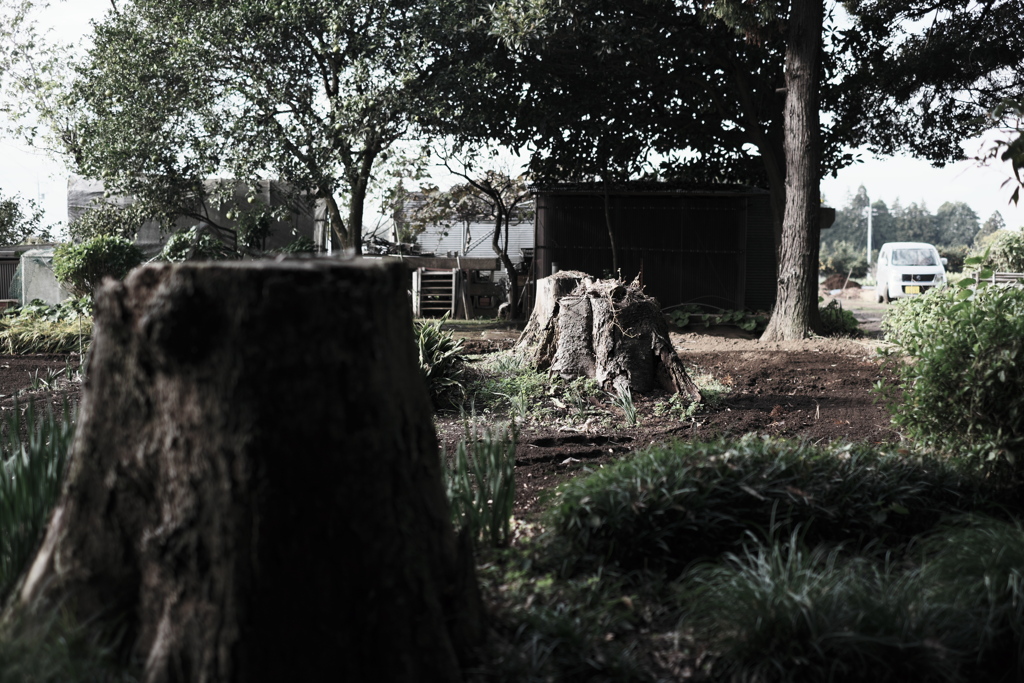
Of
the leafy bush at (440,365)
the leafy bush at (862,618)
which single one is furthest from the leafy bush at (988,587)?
the leafy bush at (440,365)

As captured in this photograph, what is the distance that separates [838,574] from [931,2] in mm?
14541

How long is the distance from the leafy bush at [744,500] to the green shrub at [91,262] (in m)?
10.4

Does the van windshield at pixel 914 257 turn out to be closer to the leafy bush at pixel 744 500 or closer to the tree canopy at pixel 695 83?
the tree canopy at pixel 695 83

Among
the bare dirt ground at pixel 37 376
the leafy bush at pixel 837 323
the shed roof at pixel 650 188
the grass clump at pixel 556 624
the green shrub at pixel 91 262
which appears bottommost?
the grass clump at pixel 556 624

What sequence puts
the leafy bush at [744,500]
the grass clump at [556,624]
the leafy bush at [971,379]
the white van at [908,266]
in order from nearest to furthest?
1. the grass clump at [556,624]
2. the leafy bush at [744,500]
3. the leafy bush at [971,379]
4. the white van at [908,266]

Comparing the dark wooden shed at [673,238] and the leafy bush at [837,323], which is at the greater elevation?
the dark wooden shed at [673,238]

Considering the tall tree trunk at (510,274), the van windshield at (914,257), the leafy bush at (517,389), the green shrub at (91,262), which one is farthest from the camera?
the van windshield at (914,257)

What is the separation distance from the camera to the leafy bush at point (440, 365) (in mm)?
6820

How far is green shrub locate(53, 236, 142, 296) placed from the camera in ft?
38.3

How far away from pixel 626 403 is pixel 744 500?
9.67ft

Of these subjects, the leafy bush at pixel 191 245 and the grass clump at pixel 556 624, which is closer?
the grass clump at pixel 556 624

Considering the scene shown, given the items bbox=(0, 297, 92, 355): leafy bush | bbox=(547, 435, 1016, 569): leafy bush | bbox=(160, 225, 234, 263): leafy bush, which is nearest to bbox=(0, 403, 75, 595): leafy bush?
bbox=(547, 435, 1016, 569): leafy bush

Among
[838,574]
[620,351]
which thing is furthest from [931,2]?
[838,574]

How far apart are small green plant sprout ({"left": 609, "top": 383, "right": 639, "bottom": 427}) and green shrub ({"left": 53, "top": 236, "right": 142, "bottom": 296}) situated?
819 cm
